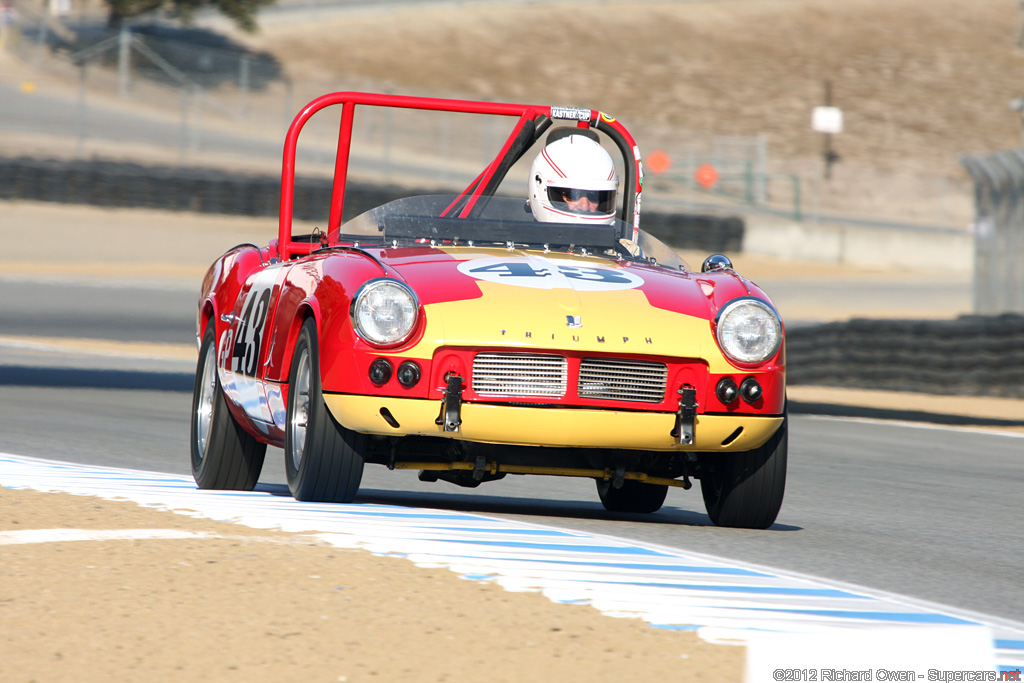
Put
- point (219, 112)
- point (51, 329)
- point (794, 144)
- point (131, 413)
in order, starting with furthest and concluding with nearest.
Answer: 1. point (794, 144)
2. point (219, 112)
3. point (51, 329)
4. point (131, 413)

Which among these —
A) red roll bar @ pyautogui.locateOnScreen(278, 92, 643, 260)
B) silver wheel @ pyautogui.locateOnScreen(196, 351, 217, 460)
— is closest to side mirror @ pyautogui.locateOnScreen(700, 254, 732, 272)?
red roll bar @ pyautogui.locateOnScreen(278, 92, 643, 260)

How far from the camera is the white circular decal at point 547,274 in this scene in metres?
5.83

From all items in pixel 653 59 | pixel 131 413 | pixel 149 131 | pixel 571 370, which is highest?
pixel 653 59

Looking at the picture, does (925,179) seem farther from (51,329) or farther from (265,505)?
(265,505)

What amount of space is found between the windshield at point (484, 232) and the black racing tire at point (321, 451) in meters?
0.95

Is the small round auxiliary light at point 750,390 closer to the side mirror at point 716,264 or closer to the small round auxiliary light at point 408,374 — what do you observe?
the side mirror at point 716,264

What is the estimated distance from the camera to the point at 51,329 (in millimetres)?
20484

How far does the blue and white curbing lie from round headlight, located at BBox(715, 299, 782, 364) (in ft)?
2.90

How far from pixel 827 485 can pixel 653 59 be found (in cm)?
5552

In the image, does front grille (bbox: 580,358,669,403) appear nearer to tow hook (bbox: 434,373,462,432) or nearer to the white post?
tow hook (bbox: 434,373,462,432)

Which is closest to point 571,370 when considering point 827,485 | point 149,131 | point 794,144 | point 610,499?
point 610,499

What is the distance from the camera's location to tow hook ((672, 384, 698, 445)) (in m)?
5.64

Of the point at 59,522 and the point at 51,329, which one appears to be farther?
the point at 51,329

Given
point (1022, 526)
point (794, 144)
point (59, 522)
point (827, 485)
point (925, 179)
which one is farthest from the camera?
point (794, 144)
